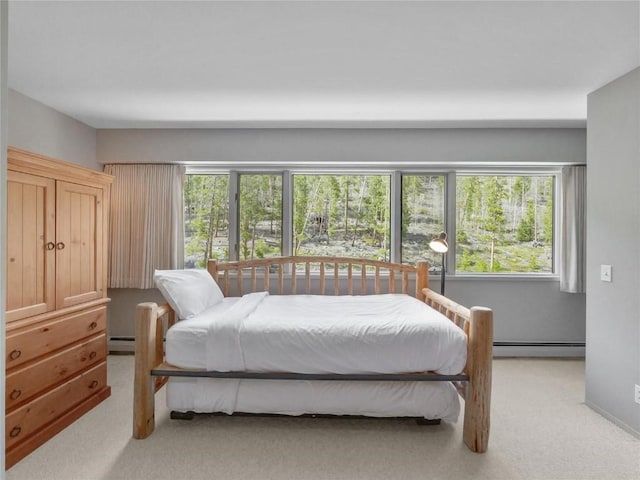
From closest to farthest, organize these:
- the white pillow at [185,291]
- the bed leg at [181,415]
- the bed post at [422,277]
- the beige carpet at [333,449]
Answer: the beige carpet at [333,449] → the bed leg at [181,415] → the white pillow at [185,291] → the bed post at [422,277]

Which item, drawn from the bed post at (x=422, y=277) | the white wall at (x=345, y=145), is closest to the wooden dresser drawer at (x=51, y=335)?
the white wall at (x=345, y=145)

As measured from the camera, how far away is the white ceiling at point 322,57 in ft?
6.04

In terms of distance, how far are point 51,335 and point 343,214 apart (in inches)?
107

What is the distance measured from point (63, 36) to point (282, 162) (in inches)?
82.3

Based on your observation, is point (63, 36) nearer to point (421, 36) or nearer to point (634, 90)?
point (421, 36)

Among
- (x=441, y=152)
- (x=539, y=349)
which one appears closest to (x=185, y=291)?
(x=441, y=152)

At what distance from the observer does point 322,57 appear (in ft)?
7.55

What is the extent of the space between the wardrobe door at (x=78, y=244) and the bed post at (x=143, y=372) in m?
0.58

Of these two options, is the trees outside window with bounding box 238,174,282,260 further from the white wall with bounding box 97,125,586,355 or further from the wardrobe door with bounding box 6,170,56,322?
the wardrobe door with bounding box 6,170,56,322

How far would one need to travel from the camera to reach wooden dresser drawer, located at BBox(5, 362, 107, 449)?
2094 millimetres

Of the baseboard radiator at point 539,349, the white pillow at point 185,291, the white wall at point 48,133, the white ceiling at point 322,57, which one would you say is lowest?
the baseboard radiator at point 539,349

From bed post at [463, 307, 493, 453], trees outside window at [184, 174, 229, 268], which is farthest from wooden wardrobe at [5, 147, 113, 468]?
bed post at [463, 307, 493, 453]

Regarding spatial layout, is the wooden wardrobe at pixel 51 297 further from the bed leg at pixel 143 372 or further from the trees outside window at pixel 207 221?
the trees outside window at pixel 207 221

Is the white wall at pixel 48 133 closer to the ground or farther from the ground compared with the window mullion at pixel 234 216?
farther from the ground
